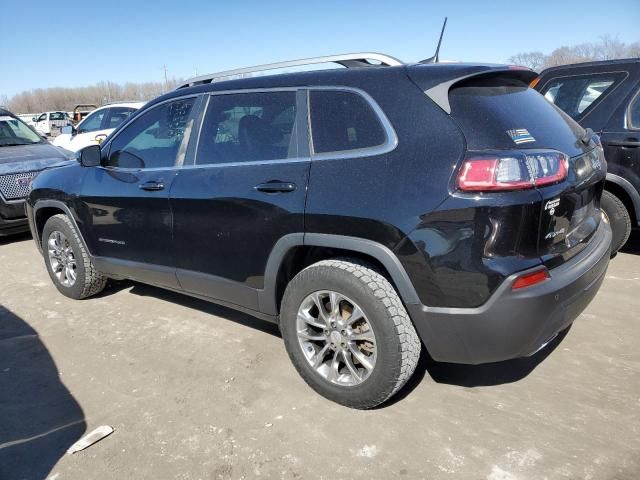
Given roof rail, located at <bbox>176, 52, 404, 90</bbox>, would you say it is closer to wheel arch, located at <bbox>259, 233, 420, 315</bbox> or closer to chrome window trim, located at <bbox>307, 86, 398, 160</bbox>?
chrome window trim, located at <bbox>307, 86, 398, 160</bbox>

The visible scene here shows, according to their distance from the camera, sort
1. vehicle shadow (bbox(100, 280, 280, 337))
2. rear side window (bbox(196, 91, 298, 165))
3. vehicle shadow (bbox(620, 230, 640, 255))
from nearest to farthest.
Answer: rear side window (bbox(196, 91, 298, 165)) < vehicle shadow (bbox(100, 280, 280, 337)) < vehicle shadow (bbox(620, 230, 640, 255))

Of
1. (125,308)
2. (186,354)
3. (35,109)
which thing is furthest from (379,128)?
(35,109)

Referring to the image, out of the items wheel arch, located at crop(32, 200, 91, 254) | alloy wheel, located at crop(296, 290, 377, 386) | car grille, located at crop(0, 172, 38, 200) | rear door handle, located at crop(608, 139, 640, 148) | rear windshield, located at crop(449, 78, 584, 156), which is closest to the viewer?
rear windshield, located at crop(449, 78, 584, 156)

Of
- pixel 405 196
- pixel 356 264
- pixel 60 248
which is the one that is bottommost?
pixel 60 248

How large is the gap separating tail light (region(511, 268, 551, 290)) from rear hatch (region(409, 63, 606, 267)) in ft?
0.23

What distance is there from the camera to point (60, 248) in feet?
15.1

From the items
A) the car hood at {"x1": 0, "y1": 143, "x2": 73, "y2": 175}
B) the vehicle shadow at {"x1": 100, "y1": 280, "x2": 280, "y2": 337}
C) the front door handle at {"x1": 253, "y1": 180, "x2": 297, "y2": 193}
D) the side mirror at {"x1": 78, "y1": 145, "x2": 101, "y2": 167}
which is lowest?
the vehicle shadow at {"x1": 100, "y1": 280, "x2": 280, "y2": 337}

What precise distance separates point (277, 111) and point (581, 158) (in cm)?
170

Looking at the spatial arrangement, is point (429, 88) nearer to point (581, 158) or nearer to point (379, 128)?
point (379, 128)

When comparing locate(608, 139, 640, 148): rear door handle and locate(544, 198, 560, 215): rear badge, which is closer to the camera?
locate(544, 198, 560, 215): rear badge

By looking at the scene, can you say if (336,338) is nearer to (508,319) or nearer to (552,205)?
(508,319)

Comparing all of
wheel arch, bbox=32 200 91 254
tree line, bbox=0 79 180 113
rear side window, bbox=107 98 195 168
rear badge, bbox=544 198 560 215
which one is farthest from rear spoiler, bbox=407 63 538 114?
tree line, bbox=0 79 180 113

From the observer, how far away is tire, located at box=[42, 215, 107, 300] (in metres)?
4.38

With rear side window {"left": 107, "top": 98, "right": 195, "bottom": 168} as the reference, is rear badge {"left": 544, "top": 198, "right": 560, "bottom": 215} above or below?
below
